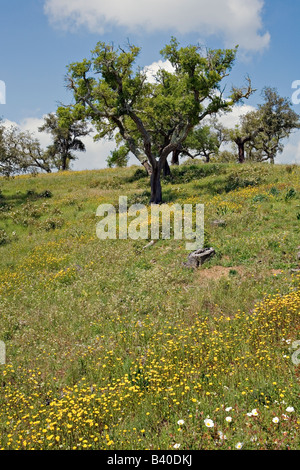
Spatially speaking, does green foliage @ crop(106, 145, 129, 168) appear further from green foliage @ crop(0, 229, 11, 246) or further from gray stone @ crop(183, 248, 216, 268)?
gray stone @ crop(183, 248, 216, 268)

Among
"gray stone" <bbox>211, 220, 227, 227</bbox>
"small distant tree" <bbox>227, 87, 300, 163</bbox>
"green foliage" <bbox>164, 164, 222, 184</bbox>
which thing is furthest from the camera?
"small distant tree" <bbox>227, 87, 300, 163</bbox>

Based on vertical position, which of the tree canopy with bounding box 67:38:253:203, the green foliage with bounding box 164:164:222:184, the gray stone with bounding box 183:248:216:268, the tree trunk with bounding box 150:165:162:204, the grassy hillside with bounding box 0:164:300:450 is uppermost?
the tree canopy with bounding box 67:38:253:203

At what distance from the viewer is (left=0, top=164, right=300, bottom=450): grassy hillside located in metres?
5.69

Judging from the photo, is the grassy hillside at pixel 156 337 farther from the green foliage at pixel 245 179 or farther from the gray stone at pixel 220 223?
the green foliage at pixel 245 179

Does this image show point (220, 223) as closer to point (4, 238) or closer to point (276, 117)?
point (4, 238)

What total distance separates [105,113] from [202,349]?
2273cm

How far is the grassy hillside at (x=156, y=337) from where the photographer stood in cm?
569

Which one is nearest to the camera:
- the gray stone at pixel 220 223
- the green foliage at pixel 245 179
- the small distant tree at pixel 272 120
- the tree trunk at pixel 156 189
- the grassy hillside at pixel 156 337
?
the grassy hillside at pixel 156 337

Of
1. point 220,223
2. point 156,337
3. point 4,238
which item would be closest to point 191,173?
point 220,223

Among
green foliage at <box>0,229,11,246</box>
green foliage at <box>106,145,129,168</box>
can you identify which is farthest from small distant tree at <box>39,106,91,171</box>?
green foliage at <box>0,229,11,246</box>

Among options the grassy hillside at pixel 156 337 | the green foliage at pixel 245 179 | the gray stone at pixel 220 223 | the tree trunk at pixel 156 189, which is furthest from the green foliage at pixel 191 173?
the gray stone at pixel 220 223

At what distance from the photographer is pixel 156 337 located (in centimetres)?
897

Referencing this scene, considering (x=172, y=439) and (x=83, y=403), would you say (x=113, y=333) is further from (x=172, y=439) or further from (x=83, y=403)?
(x=172, y=439)
